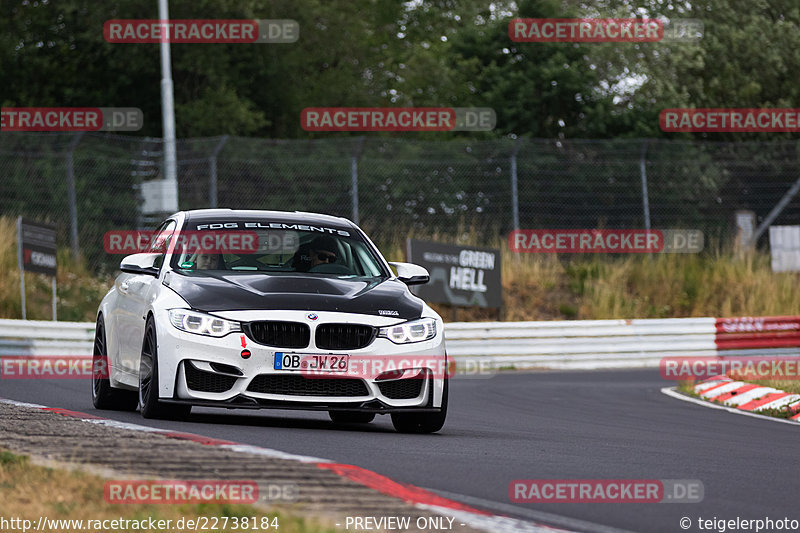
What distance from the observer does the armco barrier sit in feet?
78.1

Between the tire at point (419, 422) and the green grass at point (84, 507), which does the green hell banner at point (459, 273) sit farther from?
the green grass at point (84, 507)

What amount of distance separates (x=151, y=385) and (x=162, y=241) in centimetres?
201

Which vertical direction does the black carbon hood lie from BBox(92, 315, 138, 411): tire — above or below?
above

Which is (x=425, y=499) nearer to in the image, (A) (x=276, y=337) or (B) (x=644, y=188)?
(A) (x=276, y=337)

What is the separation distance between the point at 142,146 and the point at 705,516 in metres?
21.4

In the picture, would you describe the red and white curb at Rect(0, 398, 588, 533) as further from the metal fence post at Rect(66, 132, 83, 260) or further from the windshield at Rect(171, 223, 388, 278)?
the metal fence post at Rect(66, 132, 83, 260)

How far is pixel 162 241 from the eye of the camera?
37.2ft

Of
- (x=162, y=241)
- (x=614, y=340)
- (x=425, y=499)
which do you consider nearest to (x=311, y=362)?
(x=162, y=241)

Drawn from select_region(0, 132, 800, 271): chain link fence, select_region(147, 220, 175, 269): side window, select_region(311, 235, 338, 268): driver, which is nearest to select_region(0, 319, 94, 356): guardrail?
select_region(0, 132, 800, 271): chain link fence

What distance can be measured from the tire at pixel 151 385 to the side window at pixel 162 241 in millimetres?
995

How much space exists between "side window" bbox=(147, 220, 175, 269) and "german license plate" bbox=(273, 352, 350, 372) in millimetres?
1786

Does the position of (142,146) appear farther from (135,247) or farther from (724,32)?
(724,32)

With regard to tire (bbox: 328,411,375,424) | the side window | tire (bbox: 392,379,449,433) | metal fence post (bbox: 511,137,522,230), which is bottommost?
tire (bbox: 328,411,375,424)

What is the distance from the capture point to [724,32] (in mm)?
41719
